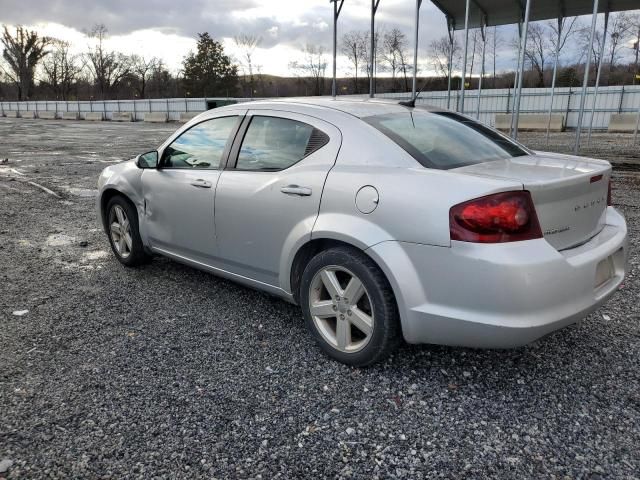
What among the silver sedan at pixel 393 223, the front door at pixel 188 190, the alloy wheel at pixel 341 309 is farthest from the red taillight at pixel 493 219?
the front door at pixel 188 190

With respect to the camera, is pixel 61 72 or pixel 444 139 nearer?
pixel 444 139

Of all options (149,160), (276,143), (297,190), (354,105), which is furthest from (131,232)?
A: (354,105)

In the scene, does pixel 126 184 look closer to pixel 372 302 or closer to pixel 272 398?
pixel 272 398

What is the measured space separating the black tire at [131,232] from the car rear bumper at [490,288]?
2733 millimetres

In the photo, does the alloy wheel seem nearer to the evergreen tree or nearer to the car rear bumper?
the car rear bumper

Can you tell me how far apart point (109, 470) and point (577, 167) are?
2.91 m

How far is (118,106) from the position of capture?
42.6 m

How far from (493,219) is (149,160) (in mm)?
3131

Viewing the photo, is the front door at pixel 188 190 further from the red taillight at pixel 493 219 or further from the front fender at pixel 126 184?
the red taillight at pixel 493 219

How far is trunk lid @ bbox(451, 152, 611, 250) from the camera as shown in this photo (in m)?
2.59

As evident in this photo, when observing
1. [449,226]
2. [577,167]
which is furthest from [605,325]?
[449,226]

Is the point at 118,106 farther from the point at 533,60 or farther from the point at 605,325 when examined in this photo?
the point at 605,325

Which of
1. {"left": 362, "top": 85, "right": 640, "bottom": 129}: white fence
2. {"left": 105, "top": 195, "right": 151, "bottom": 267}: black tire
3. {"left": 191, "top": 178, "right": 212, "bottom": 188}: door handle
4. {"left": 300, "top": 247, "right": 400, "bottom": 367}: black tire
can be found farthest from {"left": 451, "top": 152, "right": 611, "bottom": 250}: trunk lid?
{"left": 362, "top": 85, "right": 640, "bottom": 129}: white fence

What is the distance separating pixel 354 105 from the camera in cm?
352
